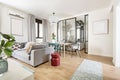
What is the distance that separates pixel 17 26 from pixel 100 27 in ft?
15.2

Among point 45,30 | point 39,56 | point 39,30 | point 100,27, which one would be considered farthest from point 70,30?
point 39,56

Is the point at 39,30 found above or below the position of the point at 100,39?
above

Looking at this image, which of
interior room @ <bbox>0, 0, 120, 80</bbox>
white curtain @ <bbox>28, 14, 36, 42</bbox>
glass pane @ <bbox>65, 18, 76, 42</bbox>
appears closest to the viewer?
interior room @ <bbox>0, 0, 120, 80</bbox>

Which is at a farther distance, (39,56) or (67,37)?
(67,37)

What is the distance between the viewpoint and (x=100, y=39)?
4.52m

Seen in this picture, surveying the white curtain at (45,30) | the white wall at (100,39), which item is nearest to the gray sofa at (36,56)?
the white wall at (100,39)

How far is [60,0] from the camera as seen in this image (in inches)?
139

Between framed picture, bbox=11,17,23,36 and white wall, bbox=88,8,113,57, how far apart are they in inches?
162

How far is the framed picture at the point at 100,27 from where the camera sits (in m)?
4.30

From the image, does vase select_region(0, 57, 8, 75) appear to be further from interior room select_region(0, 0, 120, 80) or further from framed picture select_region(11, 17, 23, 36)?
framed picture select_region(11, 17, 23, 36)

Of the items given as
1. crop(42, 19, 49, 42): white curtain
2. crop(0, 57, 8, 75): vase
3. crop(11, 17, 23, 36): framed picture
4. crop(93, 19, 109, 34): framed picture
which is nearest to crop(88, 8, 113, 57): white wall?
crop(93, 19, 109, 34): framed picture

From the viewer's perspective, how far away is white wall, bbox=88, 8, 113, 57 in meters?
4.20

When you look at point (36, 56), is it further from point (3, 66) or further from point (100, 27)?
point (100, 27)

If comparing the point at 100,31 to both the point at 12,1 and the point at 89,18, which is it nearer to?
the point at 89,18
